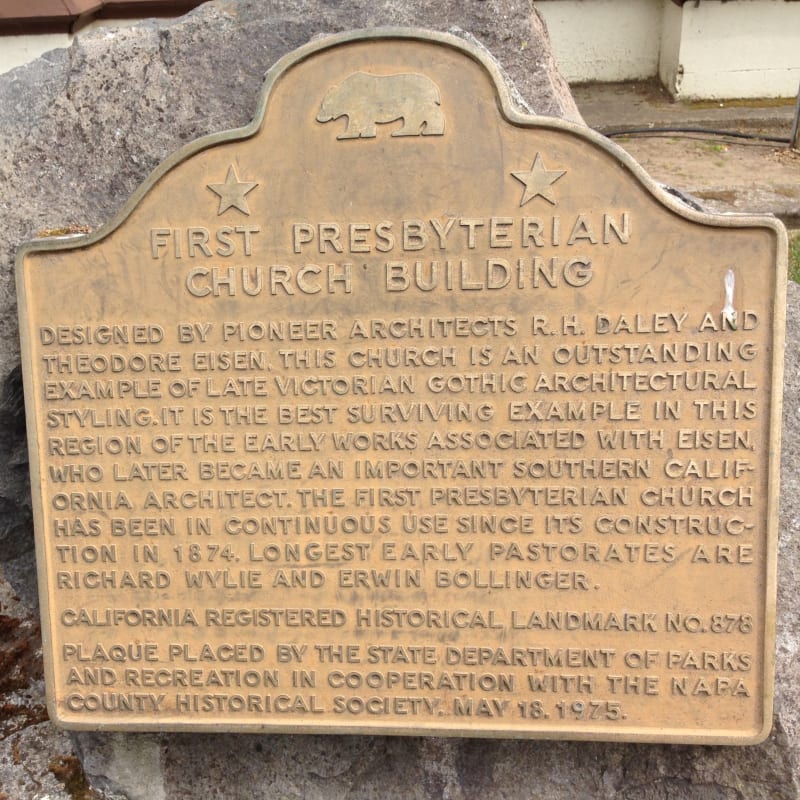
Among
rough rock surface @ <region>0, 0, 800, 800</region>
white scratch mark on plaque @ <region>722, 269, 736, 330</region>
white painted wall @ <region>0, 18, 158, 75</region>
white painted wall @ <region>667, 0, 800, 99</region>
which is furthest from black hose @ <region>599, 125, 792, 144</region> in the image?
white scratch mark on plaque @ <region>722, 269, 736, 330</region>

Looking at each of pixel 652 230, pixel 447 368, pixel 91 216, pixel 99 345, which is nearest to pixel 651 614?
pixel 447 368

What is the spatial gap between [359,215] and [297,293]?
0.89 feet

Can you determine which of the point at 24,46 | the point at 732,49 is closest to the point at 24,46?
the point at 24,46

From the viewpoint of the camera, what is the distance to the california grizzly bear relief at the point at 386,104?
6.94 ft

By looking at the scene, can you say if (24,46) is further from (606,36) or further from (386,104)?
(606,36)

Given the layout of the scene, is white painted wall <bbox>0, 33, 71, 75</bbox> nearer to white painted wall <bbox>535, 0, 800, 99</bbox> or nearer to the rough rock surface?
the rough rock surface

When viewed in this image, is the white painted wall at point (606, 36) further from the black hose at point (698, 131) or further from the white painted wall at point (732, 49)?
the black hose at point (698, 131)

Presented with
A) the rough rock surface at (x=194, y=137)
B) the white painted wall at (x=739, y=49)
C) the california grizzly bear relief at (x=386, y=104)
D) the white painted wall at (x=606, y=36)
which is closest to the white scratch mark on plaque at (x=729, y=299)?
the rough rock surface at (x=194, y=137)

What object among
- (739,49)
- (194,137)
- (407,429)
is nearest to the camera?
(407,429)

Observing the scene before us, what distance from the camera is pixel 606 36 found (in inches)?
422

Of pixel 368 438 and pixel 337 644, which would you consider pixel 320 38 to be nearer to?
pixel 368 438

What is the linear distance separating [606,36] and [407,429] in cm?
1023

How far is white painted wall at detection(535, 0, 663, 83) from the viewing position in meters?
10.6

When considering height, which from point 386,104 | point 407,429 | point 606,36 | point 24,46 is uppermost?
point 606,36
